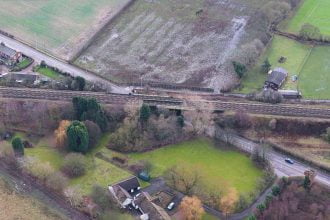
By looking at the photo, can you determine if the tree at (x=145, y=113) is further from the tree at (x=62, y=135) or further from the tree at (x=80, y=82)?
the tree at (x=80, y=82)

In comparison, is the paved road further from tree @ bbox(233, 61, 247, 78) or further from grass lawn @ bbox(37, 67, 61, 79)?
tree @ bbox(233, 61, 247, 78)

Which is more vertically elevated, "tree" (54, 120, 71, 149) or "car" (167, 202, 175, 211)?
"tree" (54, 120, 71, 149)

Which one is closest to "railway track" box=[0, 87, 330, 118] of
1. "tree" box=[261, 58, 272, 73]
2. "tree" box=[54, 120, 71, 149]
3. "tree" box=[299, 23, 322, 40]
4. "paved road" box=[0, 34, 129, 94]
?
"paved road" box=[0, 34, 129, 94]

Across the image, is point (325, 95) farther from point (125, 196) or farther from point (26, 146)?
point (26, 146)

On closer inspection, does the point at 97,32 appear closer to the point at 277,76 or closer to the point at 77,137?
the point at 77,137

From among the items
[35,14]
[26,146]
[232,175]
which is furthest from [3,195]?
[35,14]
